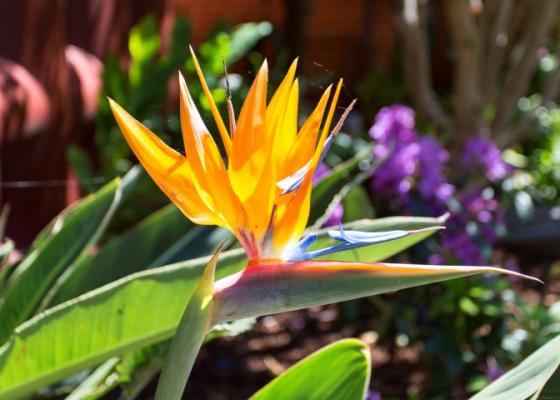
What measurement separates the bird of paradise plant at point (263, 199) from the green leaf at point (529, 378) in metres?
0.21

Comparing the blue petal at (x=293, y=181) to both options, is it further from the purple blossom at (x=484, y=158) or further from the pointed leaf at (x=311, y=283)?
the purple blossom at (x=484, y=158)

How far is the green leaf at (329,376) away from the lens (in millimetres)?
954

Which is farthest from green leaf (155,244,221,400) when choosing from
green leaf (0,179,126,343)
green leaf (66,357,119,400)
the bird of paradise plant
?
green leaf (0,179,126,343)

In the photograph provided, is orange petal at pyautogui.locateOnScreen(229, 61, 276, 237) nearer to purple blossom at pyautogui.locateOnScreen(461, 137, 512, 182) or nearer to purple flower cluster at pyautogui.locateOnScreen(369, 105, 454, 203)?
purple flower cluster at pyautogui.locateOnScreen(369, 105, 454, 203)

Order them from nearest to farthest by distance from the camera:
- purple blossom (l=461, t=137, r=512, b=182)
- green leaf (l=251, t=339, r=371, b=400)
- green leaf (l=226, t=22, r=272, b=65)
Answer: green leaf (l=251, t=339, r=371, b=400) < green leaf (l=226, t=22, r=272, b=65) < purple blossom (l=461, t=137, r=512, b=182)

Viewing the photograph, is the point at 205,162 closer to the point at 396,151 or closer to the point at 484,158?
the point at 396,151

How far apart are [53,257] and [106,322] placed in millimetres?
297

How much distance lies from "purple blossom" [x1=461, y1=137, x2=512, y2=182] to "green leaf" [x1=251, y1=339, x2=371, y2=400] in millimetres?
1948

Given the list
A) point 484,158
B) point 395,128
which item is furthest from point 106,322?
point 484,158

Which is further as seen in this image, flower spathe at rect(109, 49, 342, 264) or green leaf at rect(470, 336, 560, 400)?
green leaf at rect(470, 336, 560, 400)

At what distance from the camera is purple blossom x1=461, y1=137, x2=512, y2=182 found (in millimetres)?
2824

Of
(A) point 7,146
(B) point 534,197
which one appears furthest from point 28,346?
(B) point 534,197

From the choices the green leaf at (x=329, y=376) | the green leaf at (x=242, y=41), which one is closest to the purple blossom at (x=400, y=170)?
the green leaf at (x=242, y=41)

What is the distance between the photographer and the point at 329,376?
973mm
